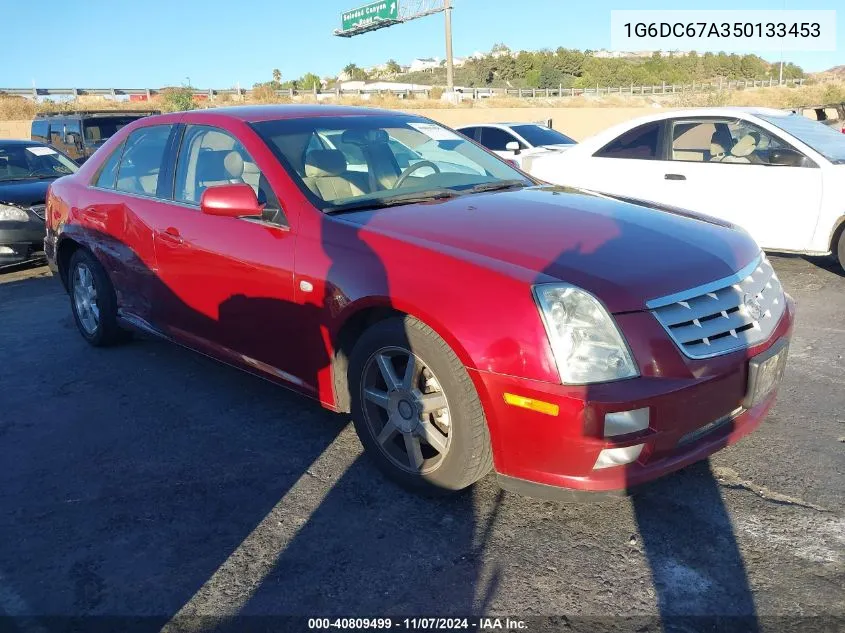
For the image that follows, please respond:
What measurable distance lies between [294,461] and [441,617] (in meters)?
1.34

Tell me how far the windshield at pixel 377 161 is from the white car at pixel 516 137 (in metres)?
7.61

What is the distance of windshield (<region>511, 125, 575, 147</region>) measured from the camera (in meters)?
12.3

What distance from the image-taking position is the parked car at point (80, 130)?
12859 millimetres

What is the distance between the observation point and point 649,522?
9.38ft

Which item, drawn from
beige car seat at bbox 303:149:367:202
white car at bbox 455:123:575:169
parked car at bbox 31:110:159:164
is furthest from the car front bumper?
parked car at bbox 31:110:159:164

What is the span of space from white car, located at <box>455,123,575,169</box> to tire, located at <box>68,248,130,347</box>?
7787 millimetres

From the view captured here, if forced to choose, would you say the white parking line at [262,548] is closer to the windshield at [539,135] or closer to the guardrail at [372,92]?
the windshield at [539,135]

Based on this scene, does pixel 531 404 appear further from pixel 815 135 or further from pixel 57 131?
pixel 57 131

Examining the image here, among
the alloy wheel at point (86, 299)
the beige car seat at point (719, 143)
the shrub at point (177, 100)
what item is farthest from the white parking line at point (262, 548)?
the shrub at point (177, 100)

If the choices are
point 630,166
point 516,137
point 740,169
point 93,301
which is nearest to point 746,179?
point 740,169

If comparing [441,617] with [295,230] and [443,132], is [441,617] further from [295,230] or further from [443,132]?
[443,132]

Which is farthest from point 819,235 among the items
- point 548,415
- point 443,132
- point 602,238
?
point 548,415

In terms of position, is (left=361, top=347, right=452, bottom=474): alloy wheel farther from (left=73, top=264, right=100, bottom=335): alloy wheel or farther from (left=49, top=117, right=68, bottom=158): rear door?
(left=49, top=117, right=68, bottom=158): rear door

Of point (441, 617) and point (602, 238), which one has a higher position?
point (602, 238)
